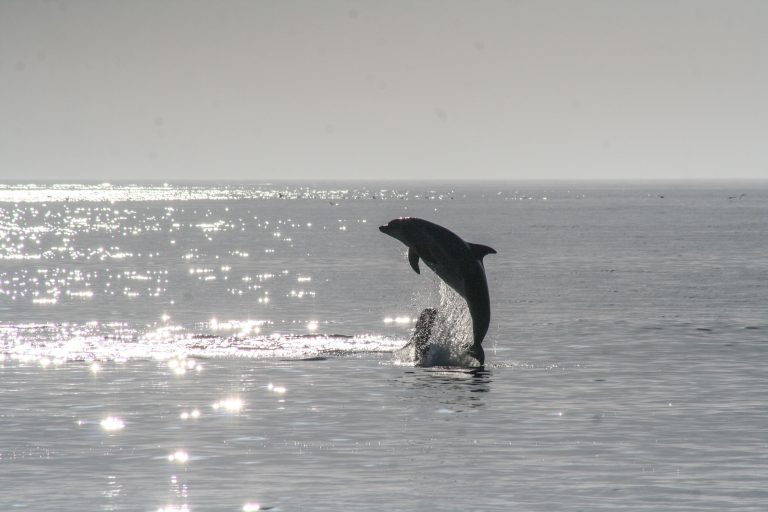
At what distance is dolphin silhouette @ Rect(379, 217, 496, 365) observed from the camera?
28.6 m

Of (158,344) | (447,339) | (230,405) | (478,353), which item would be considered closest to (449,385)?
(478,353)

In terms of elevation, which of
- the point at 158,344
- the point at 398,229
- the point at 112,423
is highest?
the point at 398,229

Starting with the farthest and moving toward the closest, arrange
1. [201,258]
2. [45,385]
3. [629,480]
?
[201,258], [45,385], [629,480]

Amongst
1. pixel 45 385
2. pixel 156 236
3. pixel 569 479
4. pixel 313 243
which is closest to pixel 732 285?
pixel 45 385

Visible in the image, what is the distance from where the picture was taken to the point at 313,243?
108375mm

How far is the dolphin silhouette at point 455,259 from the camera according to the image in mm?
28609

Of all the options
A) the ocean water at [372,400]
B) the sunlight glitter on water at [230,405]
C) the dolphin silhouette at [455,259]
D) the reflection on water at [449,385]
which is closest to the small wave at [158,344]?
the ocean water at [372,400]

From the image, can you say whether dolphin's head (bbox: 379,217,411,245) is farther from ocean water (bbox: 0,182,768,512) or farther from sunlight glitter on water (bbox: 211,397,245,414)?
sunlight glitter on water (bbox: 211,397,245,414)

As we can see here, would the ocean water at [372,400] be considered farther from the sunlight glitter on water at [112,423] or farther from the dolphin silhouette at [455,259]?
the dolphin silhouette at [455,259]

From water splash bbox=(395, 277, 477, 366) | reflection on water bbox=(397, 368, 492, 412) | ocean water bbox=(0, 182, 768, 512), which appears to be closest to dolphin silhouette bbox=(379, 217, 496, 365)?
reflection on water bbox=(397, 368, 492, 412)

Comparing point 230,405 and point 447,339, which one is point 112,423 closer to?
point 230,405

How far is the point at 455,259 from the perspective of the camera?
28.8 m

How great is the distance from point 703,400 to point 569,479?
311 inches

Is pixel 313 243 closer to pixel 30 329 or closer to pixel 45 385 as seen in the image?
pixel 30 329
